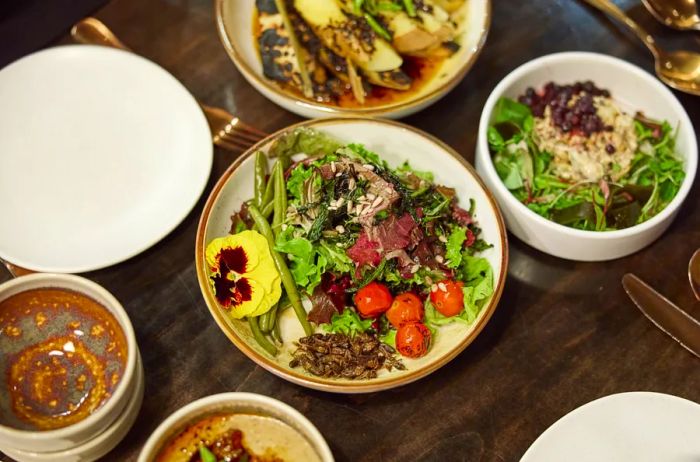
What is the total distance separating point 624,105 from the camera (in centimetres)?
290

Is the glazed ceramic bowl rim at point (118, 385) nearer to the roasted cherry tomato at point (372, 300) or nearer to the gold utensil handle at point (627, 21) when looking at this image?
the roasted cherry tomato at point (372, 300)

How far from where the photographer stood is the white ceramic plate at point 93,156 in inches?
99.2

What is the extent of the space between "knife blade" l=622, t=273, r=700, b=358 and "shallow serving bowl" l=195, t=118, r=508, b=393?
50cm

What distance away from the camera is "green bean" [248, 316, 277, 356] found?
2322mm

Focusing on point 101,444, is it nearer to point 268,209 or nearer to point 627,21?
point 268,209

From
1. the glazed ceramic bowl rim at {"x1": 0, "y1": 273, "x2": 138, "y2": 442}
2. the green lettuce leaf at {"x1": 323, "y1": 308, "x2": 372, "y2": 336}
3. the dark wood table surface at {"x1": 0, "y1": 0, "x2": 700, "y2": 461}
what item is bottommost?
the dark wood table surface at {"x1": 0, "y1": 0, "x2": 700, "y2": 461}

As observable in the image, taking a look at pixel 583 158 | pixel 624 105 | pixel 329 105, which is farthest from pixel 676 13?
pixel 329 105

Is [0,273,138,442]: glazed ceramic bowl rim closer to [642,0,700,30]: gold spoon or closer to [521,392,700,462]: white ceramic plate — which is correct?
[521,392,700,462]: white ceramic plate

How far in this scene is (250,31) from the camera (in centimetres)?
298

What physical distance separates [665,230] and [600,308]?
1.29ft

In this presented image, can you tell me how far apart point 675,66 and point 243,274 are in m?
1.90

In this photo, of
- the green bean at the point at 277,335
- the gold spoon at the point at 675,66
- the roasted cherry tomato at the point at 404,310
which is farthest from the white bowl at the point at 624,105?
the green bean at the point at 277,335

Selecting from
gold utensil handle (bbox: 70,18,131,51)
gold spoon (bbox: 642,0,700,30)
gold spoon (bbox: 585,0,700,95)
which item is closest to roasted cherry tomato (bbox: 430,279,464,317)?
gold spoon (bbox: 585,0,700,95)

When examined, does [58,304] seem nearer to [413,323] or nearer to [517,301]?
[413,323]
